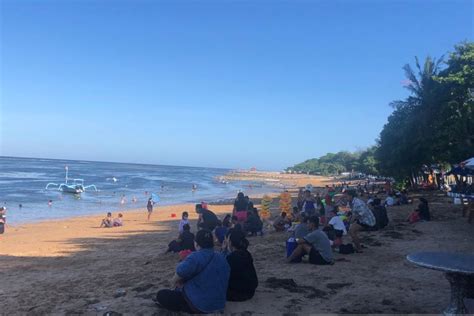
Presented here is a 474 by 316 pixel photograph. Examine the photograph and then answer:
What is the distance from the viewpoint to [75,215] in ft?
81.3

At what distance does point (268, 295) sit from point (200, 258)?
1497 mm

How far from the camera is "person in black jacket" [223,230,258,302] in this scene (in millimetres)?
5281

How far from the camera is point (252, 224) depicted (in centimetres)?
1184

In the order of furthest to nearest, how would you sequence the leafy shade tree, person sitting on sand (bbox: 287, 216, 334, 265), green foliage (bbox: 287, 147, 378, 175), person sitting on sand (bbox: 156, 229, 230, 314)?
green foliage (bbox: 287, 147, 378, 175), the leafy shade tree, person sitting on sand (bbox: 287, 216, 334, 265), person sitting on sand (bbox: 156, 229, 230, 314)

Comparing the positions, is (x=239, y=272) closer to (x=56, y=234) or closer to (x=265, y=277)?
(x=265, y=277)

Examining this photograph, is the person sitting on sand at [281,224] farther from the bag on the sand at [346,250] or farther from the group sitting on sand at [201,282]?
the group sitting on sand at [201,282]

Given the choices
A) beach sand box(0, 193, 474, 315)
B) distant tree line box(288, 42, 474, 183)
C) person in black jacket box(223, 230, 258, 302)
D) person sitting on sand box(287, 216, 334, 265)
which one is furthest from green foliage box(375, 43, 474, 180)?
person in black jacket box(223, 230, 258, 302)

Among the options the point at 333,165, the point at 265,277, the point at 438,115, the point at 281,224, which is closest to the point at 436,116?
the point at 438,115

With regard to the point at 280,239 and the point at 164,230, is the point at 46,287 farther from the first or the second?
the point at 164,230

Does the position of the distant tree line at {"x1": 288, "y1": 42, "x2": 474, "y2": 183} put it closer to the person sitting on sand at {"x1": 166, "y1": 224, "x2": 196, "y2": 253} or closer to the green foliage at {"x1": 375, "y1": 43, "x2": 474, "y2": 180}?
the green foliage at {"x1": 375, "y1": 43, "x2": 474, "y2": 180}

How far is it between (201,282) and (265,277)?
7.50 ft

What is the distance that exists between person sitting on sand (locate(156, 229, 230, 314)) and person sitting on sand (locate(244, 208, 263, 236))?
699 cm

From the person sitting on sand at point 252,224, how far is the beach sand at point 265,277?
0.36 meters

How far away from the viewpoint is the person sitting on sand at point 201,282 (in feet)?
15.3
